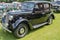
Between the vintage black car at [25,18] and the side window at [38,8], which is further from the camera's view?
the side window at [38,8]

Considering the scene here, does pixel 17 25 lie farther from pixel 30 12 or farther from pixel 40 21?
pixel 40 21

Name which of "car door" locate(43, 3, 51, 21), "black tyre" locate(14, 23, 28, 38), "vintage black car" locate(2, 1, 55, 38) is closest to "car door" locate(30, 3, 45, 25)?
"vintage black car" locate(2, 1, 55, 38)

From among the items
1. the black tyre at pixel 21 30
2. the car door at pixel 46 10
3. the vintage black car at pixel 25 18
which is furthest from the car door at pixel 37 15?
the black tyre at pixel 21 30

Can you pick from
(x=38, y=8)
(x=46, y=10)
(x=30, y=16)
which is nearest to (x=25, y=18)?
(x=30, y=16)

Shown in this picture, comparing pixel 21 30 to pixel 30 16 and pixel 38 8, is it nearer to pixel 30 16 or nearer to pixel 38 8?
pixel 30 16

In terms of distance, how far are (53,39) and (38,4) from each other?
223 cm

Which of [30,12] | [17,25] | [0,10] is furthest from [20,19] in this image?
[0,10]

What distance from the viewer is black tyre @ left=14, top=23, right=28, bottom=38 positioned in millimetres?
5149

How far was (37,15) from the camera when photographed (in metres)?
6.23

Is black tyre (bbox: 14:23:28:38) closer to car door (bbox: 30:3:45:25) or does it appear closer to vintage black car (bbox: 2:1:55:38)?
vintage black car (bbox: 2:1:55:38)

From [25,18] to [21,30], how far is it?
1.99 ft

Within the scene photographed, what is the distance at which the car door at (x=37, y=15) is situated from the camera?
5.95 m

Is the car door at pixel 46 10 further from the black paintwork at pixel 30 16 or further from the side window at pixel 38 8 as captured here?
the side window at pixel 38 8

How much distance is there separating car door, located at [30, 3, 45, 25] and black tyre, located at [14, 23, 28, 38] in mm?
586
